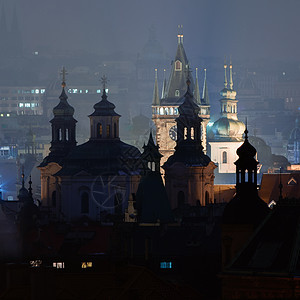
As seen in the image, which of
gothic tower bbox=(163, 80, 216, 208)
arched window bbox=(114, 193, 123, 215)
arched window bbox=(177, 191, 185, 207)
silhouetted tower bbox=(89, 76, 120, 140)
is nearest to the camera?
arched window bbox=(177, 191, 185, 207)

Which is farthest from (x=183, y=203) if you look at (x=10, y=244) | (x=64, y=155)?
(x=10, y=244)

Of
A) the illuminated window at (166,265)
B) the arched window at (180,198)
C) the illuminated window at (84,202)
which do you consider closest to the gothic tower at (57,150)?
the illuminated window at (84,202)

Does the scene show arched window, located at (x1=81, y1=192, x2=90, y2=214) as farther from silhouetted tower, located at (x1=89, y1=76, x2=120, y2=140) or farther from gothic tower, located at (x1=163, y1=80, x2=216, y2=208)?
gothic tower, located at (x1=163, y1=80, x2=216, y2=208)

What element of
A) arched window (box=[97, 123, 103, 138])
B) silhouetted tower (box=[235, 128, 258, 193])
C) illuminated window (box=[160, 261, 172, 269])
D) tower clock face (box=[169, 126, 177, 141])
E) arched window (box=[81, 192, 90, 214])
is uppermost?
tower clock face (box=[169, 126, 177, 141])

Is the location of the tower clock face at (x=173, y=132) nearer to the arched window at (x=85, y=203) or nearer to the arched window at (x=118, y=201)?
the arched window at (x=85, y=203)

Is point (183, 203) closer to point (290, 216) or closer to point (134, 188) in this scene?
point (134, 188)

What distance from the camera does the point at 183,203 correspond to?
139 metres

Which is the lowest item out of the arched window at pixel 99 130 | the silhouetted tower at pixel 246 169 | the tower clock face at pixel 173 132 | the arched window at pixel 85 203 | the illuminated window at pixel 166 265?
the illuminated window at pixel 166 265

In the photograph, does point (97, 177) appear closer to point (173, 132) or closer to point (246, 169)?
point (173, 132)

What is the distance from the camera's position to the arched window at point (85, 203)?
143875 mm

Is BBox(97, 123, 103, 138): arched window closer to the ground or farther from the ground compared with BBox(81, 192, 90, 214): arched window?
farther from the ground

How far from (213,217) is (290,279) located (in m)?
58.6

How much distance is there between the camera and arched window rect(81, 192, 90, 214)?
144m

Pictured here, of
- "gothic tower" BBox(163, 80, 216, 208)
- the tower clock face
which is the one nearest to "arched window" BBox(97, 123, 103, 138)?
"gothic tower" BBox(163, 80, 216, 208)
